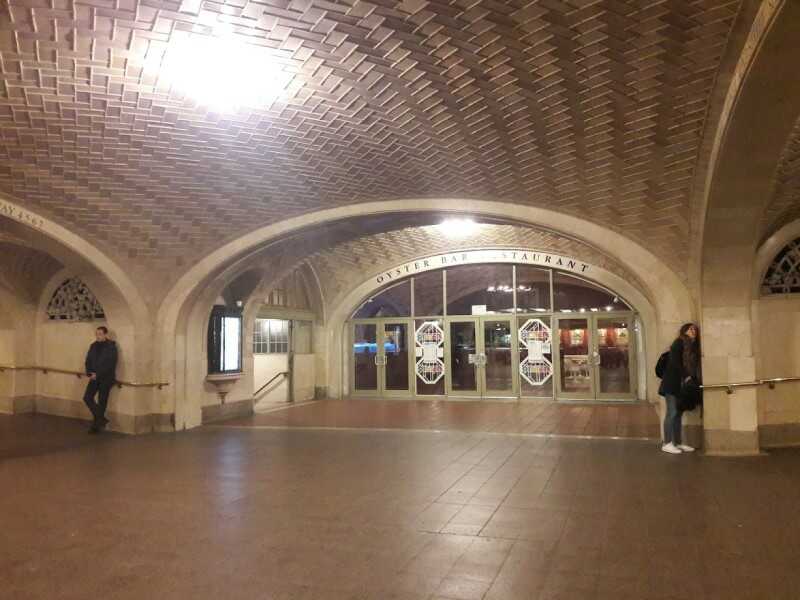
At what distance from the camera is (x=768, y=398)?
7094 mm

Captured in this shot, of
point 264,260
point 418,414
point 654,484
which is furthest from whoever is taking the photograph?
point 418,414

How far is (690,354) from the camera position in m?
6.81

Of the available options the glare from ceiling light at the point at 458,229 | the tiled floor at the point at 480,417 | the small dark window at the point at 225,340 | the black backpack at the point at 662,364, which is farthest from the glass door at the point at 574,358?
the small dark window at the point at 225,340

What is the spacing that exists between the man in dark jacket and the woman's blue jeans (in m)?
7.67

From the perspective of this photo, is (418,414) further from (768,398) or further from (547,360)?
(768,398)

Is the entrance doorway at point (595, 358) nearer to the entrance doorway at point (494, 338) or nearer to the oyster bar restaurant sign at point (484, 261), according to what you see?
the entrance doorway at point (494, 338)

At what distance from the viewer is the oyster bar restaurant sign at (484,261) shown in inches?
497

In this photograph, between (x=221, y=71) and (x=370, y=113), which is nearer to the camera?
(x=221, y=71)

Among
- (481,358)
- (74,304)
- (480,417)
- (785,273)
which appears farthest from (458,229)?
(74,304)

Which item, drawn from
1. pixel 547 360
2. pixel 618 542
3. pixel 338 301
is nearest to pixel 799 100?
pixel 618 542

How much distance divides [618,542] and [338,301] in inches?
421

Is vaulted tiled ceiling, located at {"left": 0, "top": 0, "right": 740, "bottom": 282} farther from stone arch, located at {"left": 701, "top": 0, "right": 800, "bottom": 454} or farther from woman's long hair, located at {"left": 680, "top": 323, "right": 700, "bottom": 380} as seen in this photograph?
woman's long hair, located at {"left": 680, "top": 323, "right": 700, "bottom": 380}

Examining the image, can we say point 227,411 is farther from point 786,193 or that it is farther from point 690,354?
point 786,193

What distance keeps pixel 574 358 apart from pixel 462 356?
8.00ft
